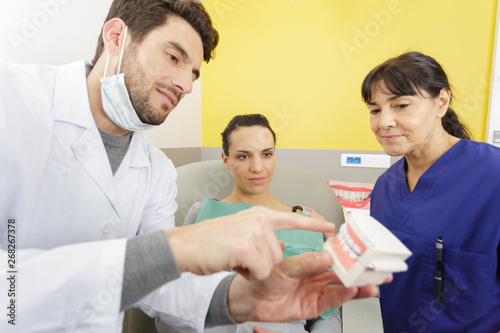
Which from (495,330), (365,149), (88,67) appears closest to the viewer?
(495,330)

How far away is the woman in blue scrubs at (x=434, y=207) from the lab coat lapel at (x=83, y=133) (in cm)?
100

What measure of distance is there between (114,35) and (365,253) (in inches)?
41.3

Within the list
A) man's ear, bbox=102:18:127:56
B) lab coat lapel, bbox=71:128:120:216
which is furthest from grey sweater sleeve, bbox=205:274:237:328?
man's ear, bbox=102:18:127:56

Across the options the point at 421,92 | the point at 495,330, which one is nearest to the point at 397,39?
the point at 421,92

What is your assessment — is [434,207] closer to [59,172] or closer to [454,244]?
[454,244]

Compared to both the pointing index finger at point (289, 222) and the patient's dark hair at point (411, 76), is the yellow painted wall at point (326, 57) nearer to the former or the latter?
the patient's dark hair at point (411, 76)

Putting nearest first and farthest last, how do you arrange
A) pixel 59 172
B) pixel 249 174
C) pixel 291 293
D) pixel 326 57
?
pixel 291 293 → pixel 59 172 → pixel 249 174 → pixel 326 57

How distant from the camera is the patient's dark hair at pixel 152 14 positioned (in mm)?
946

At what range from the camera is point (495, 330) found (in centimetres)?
89

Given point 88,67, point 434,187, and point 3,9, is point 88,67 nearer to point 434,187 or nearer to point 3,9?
point 3,9

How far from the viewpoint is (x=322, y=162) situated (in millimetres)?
1988

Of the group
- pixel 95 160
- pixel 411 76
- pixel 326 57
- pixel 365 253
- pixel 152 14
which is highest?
pixel 326 57

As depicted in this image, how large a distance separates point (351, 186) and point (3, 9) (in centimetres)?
202

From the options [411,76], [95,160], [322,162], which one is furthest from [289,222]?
[322,162]
